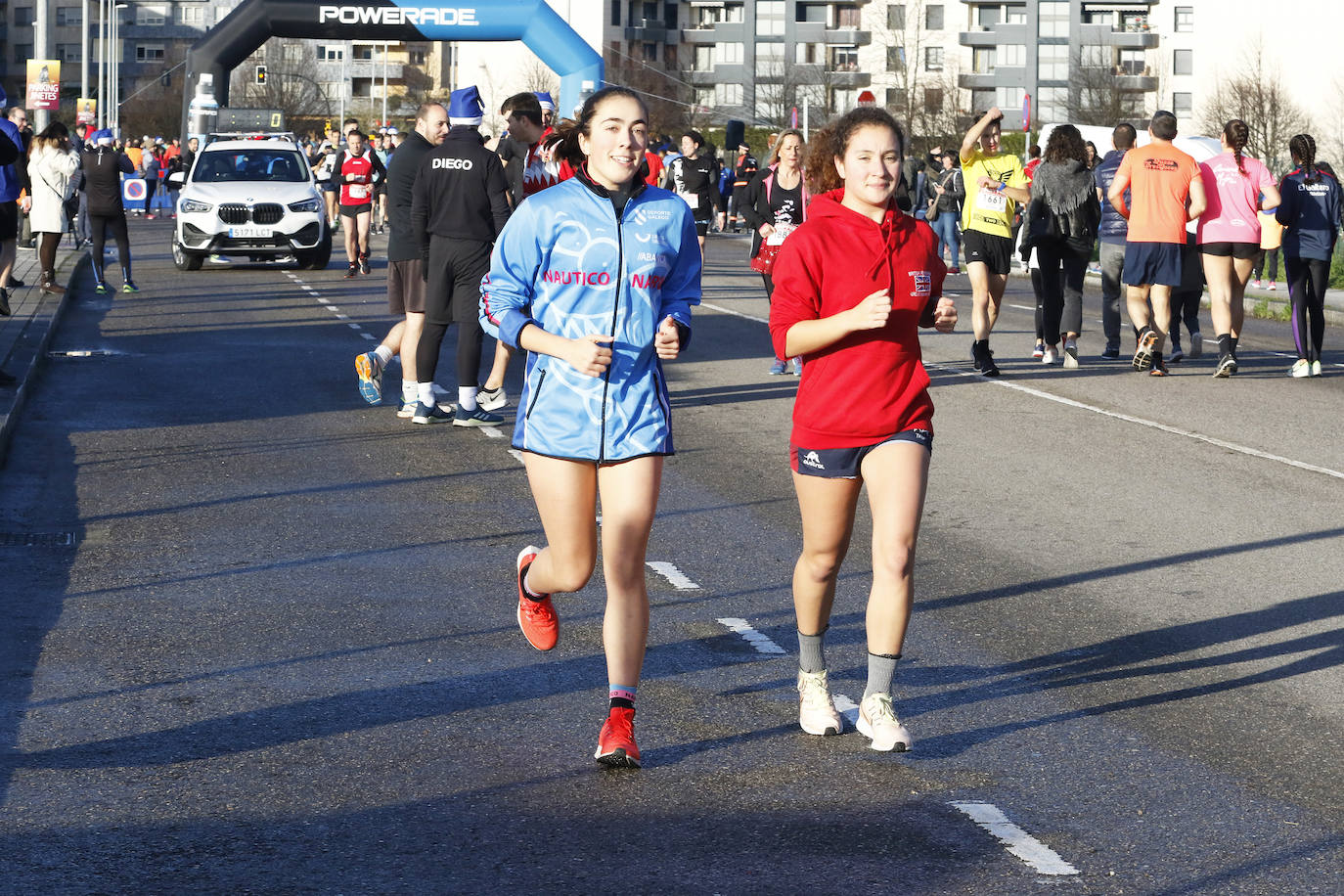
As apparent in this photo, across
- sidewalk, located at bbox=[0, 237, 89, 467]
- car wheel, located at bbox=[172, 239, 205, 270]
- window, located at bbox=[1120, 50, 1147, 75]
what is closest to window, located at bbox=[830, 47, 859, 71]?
window, located at bbox=[1120, 50, 1147, 75]

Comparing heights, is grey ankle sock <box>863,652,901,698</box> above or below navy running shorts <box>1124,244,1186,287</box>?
below

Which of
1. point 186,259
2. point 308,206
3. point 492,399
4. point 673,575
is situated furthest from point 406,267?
point 186,259

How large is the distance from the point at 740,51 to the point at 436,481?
108118 mm

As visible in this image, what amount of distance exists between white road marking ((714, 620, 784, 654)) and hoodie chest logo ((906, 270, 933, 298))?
5.58ft

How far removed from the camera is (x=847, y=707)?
6125mm

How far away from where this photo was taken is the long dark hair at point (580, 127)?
539 centimetres

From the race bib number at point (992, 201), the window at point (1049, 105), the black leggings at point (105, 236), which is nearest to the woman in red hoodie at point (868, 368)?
the race bib number at point (992, 201)

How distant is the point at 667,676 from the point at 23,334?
12047 millimetres

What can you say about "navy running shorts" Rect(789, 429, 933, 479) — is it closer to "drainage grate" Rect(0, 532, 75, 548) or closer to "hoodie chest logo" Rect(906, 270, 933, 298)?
"hoodie chest logo" Rect(906, 270, 933, 298)

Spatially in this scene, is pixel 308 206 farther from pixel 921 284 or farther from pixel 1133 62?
pixel 1133 62

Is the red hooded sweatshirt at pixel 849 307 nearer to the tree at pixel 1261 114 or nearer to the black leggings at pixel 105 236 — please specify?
the black leggings at pixel 105 236

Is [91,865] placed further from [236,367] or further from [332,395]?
[236,367]

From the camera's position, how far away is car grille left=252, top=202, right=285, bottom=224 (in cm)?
2762

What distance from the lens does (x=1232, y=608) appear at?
25.2 ft
